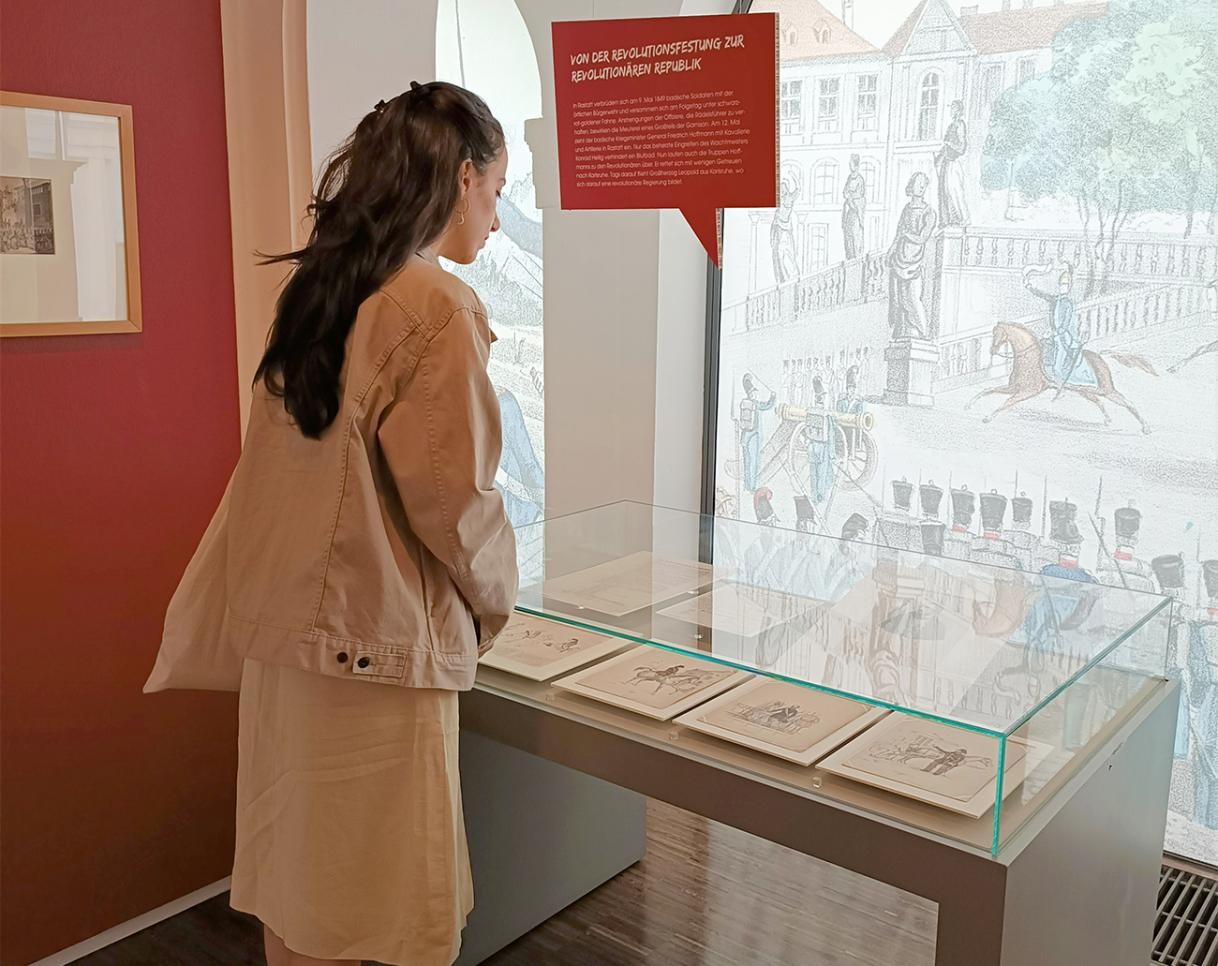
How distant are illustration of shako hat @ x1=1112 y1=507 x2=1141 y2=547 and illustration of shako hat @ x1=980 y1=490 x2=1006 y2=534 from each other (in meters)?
0.31

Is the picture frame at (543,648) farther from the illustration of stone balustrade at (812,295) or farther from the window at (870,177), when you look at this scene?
the window at (870,177)

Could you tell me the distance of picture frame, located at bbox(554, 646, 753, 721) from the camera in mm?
2018

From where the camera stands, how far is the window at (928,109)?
3455mm

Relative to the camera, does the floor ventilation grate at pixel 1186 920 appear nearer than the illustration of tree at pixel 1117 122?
Yes

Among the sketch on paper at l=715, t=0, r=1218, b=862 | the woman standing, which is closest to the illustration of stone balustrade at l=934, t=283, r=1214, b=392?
the sketch on paper at l=715, t=0, r=1218, b=862

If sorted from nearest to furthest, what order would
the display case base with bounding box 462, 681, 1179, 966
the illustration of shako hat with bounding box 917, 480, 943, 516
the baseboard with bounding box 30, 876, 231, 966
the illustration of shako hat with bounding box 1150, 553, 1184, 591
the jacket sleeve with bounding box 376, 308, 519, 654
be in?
1. the display case base with bounding box 462, 681, 1179, 966
2. the jacket sleeve with bounding box 376, 308, 519, 654
3. the baseboard with bounding box 30, 876, 231, 966
4. the illustration of shako hat with bounding box 1150, 553, 1184, 591
5. the illustration of shako hat with bounding box 917, 480, 943, 516

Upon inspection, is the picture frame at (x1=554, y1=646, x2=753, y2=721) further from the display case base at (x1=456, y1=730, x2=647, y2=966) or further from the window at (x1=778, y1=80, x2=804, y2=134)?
the window at (x1=778, y1=80, x2=804, y2=134)

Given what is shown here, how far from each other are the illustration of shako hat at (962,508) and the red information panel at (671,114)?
163 cm

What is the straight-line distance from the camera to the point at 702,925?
2.96m

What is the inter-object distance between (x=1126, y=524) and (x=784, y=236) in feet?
4.44

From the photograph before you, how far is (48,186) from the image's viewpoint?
248cm

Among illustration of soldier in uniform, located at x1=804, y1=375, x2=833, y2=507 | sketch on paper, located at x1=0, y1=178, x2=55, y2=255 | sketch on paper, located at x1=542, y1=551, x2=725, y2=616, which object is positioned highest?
sketch on paper, located at x1=0, y1=178, x2=55, y2=255

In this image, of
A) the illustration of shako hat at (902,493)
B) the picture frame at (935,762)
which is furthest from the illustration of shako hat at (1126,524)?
the picture frame at (935,762)

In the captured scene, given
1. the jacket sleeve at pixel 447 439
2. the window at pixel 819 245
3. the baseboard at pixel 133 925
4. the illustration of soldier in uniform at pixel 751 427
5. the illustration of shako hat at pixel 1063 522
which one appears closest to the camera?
the jacket sleeve at pixel 447 439
